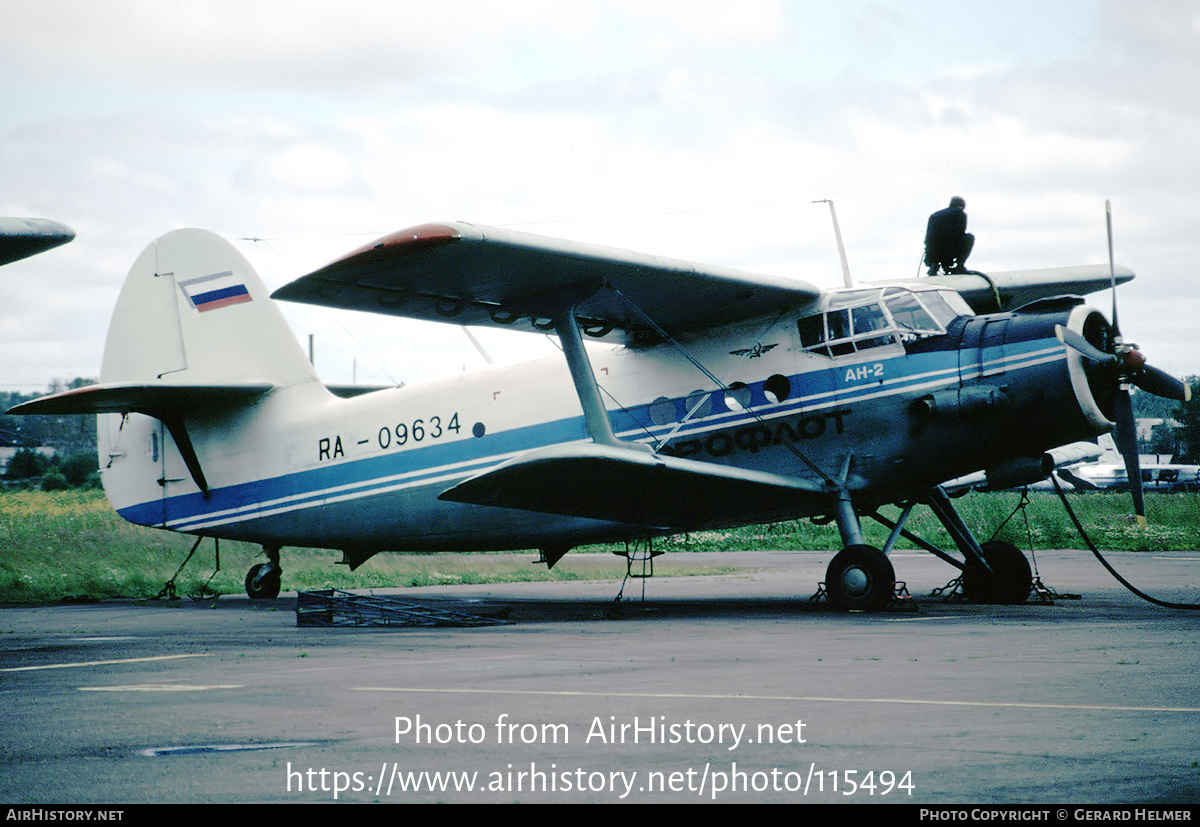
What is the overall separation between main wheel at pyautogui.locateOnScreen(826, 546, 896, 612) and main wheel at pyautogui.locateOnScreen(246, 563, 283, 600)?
960 cm

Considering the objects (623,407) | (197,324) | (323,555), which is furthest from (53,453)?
(623,407)

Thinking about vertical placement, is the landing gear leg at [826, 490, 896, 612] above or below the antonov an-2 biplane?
below

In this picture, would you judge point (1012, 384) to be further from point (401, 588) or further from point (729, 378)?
point (401, 588)

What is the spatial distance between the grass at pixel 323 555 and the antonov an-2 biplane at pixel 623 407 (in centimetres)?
334

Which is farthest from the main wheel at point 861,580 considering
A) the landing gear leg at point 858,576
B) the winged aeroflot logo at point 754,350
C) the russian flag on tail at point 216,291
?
the russian flag on tail at point 216,291

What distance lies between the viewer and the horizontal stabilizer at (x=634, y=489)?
1185 cm

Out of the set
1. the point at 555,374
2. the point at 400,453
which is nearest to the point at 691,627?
the point at 555,374

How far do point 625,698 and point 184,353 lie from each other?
14103 millimetres

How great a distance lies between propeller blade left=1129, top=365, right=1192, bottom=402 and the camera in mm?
12391

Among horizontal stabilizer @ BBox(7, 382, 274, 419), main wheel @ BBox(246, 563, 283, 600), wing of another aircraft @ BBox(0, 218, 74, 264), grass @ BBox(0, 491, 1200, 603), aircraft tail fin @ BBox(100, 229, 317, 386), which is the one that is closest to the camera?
wing of another aircraft @ BBox(0, 218, 74, 264)

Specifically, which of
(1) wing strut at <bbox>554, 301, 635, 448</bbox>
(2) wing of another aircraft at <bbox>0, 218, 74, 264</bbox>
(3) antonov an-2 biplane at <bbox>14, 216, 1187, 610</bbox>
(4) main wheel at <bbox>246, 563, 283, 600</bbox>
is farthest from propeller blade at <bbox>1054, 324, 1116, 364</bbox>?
(4) main wheel at <bbox>246, 563, 283, 600</bbox>

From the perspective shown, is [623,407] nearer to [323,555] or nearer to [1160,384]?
[1160,384]

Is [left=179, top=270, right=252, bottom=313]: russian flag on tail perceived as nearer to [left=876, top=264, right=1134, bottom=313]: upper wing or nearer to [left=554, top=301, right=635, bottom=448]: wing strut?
[left=554, top=301, right=635, bottom=448]: wing strut

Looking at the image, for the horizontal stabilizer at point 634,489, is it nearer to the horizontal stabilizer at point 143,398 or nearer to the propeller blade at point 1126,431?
the propeller blade at point 1126,431
